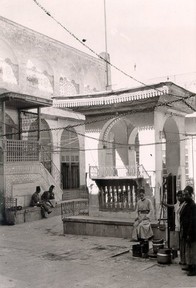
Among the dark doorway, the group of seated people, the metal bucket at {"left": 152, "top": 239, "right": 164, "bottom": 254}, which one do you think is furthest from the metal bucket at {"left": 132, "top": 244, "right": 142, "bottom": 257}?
the dark doorway

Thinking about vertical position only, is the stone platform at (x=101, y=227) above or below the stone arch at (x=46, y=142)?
→ below

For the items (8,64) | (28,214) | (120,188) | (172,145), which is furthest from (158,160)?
(8,64)

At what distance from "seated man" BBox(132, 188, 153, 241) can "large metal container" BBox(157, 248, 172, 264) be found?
1379 mm

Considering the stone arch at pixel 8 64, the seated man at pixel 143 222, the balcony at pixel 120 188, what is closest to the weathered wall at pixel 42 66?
the stone arch at pixel 8 64

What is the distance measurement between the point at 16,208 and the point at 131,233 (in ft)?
20.8

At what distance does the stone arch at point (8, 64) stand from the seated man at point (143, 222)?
46.1ft

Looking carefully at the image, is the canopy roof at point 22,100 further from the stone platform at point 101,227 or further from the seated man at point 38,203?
the stone platform at point 101,227

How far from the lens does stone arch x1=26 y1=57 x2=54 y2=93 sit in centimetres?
2344

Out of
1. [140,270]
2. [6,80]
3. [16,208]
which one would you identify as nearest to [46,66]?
[6,80]

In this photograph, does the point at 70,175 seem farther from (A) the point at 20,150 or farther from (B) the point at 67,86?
(A) the point at 20,150

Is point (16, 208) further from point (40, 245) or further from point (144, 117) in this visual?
point (144, 117)

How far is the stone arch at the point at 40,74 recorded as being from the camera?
23.4 metres

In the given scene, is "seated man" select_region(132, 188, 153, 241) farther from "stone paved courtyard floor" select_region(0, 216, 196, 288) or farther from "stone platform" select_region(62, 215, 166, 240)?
"stone platform" select_region(62, 215, 166, 240)

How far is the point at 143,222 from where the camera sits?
984 centimetres
